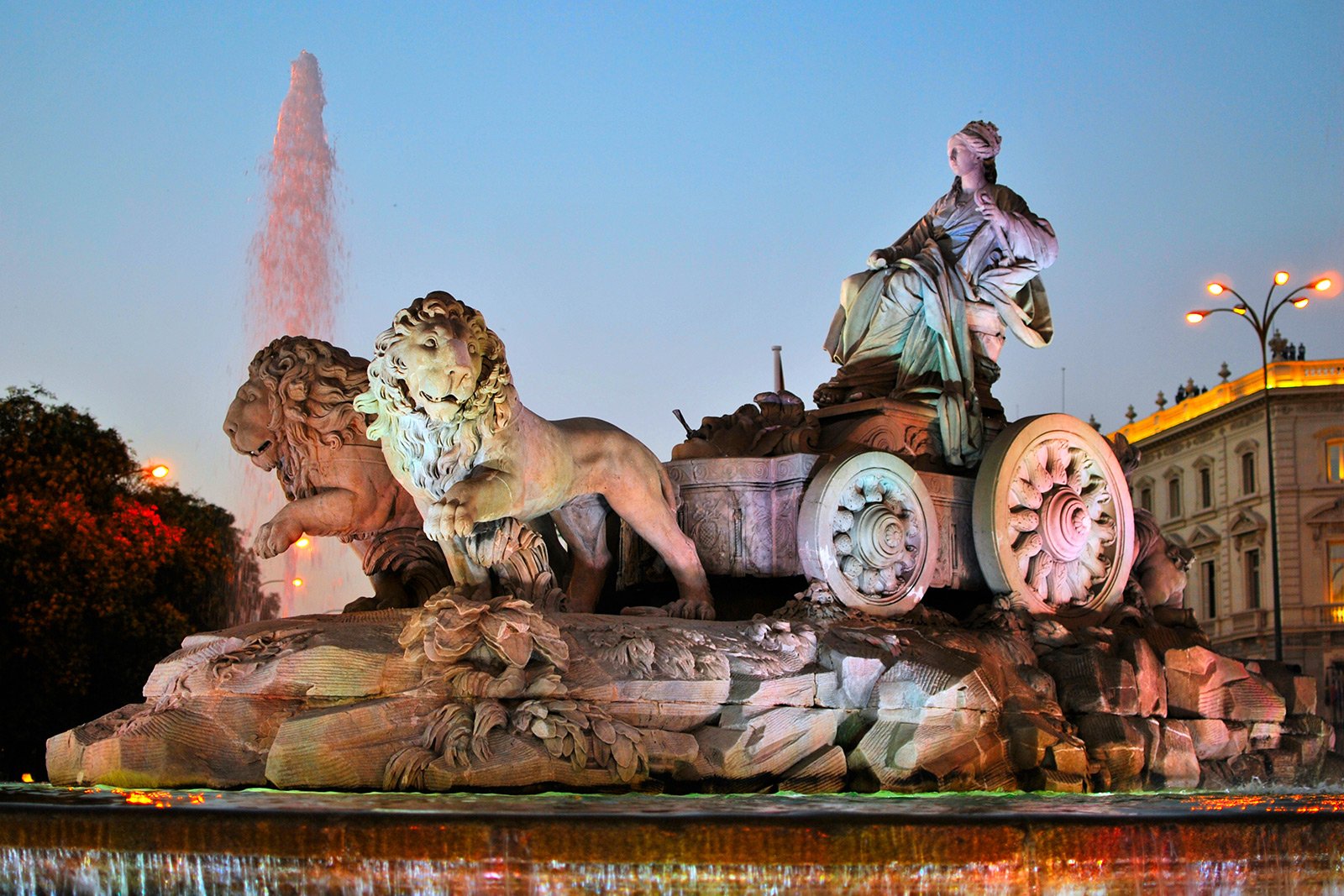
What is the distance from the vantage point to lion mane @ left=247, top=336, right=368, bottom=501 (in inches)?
430

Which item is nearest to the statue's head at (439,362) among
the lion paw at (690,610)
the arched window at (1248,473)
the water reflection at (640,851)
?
the lion paw at (690,610)

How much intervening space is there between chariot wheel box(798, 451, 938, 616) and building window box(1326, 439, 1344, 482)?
53.0 meters

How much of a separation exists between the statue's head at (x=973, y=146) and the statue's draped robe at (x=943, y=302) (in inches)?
9.1

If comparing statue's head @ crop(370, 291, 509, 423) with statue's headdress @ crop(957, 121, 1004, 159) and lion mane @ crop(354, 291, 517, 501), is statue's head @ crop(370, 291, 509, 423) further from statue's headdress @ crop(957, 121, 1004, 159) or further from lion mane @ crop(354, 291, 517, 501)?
statue's headdress @ crop(957, 121, 1004, 159)

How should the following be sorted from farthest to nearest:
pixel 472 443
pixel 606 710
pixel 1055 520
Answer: pixel 1055 520 < pixel 472 443 < pixel 606 710

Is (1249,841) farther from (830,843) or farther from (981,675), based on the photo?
(981,675)

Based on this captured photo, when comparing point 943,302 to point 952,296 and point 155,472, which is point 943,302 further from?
point 155,472

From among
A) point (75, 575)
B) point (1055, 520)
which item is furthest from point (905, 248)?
point (75, 575)

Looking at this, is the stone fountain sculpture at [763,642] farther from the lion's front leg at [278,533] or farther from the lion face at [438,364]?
the lion's front leg at [278,533]

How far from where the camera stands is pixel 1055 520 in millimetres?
11930

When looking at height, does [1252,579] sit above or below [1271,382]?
below

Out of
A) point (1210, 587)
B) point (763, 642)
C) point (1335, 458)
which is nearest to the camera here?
point (763, 642)

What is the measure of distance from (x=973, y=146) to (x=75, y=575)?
17.5 meters

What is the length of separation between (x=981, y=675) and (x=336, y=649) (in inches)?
155
